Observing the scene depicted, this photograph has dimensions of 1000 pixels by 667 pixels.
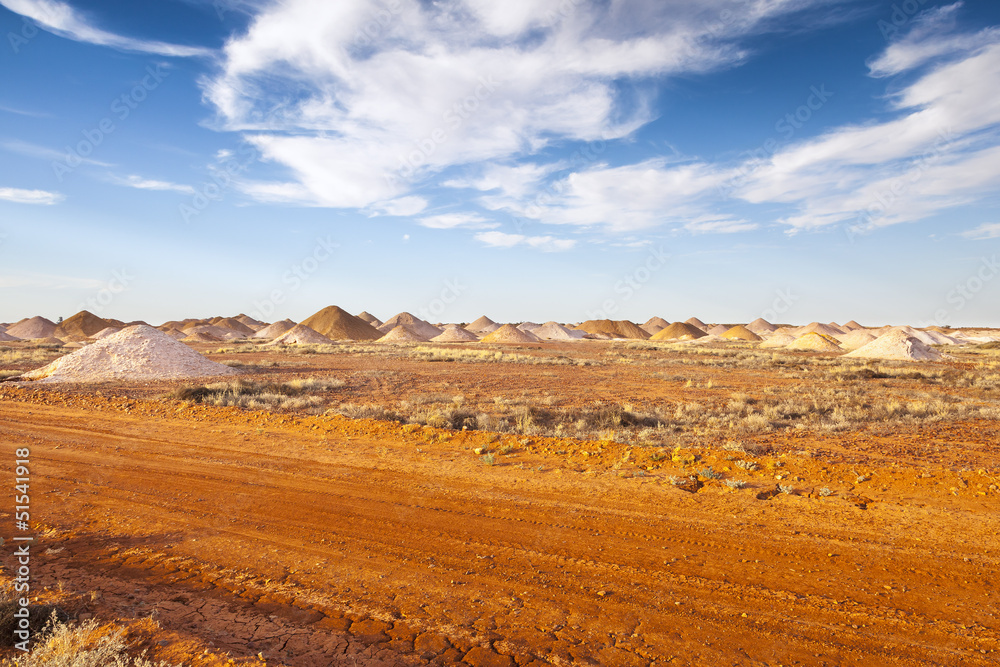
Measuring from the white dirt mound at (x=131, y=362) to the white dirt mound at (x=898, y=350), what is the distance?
50.4 meters

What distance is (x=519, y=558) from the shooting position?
527 centimetres

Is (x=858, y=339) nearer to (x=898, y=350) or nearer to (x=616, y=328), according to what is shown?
(x=898, y=350)

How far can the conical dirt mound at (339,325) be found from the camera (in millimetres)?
106688

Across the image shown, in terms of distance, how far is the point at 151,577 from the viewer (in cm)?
480

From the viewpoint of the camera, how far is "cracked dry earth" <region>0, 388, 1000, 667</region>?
3.86m

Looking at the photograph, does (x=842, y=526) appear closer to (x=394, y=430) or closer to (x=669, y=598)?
(x=669, y=598)

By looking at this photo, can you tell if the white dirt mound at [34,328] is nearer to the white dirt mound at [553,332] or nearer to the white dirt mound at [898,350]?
the white dirt mound at [553,332]

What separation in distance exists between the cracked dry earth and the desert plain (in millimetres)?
29

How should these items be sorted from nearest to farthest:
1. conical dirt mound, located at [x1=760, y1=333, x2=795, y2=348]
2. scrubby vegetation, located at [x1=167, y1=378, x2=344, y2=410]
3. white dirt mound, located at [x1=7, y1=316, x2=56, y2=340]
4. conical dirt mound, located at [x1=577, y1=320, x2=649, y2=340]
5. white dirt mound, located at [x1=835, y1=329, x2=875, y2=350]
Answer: scrubby vegetation, located at [x1=167, y1=378, x2=344, y2=410], white dirt mound, located at [x1=835, y1=329, x2=875, y2=350], conical dirt mound, located at [x1=760, y1=333, x2=795, y2=348], white dirt mound, located at [x1=7, y1=316, x2=56, y2=340], conical dirt mound, located at [x1=577, y1=320, x2=649, y2=340]

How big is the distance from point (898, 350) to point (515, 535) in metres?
51.5

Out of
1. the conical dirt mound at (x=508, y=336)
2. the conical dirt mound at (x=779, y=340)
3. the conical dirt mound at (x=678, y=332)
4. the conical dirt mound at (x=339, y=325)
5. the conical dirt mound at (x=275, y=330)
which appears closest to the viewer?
the conical dirt mound at (x=779, y=340)

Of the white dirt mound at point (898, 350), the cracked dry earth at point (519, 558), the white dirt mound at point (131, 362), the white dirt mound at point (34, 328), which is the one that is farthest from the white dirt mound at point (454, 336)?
the cracked dry earth at point (519, 558)

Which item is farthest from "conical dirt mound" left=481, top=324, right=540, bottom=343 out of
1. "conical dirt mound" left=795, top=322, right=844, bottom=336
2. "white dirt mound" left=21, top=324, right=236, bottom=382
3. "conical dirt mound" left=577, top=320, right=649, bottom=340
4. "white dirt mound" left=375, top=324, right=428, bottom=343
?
"conical dirt mound" left=795, top=322, right=844, bottom=336

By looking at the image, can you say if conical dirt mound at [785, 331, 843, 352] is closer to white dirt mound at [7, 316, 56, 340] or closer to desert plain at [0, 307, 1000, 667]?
desert plain at [0, 307, 1000, 667]
